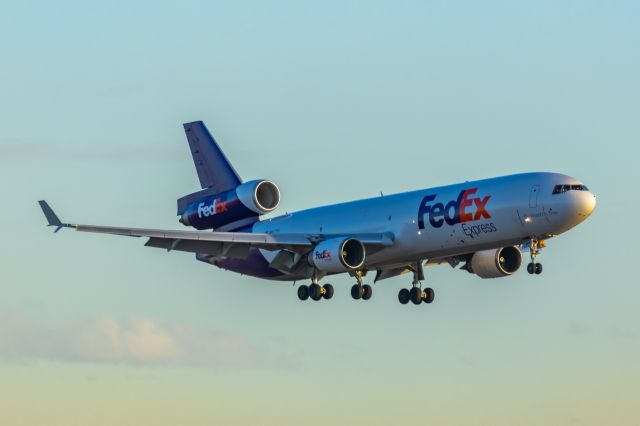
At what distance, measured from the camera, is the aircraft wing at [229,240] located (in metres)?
89.2

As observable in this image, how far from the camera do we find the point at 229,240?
92.1 metres

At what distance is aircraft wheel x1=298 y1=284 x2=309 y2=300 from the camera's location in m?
94.7

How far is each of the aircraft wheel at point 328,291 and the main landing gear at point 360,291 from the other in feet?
5.35

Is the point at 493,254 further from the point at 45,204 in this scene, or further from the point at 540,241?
the point at 45,204

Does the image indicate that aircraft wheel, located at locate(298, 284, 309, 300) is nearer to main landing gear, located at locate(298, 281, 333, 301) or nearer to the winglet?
main landing gear, located at locate(298, 281, 333, 301)

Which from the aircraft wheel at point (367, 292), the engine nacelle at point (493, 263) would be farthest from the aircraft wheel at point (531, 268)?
the aircraft wheel at point (367, 292)

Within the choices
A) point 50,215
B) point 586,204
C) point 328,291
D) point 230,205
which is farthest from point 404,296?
point 50,215

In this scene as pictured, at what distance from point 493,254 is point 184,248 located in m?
15.9

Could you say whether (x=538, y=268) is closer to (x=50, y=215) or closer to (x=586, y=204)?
(x=586, y=204)

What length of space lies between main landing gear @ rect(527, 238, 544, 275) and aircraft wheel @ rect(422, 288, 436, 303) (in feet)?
32.7

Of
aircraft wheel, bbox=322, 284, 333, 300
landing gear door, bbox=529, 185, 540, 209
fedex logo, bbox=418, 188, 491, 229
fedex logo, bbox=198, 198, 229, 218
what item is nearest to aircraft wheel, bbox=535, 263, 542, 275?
landing gear door, bbox=529, 185, 540, 209

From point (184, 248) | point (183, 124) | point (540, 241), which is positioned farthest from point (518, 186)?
point (183, 124)

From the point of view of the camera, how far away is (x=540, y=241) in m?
87.9

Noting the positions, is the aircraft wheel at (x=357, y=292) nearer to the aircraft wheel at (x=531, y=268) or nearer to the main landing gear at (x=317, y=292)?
the main landing gear at (x=317, y=292)
